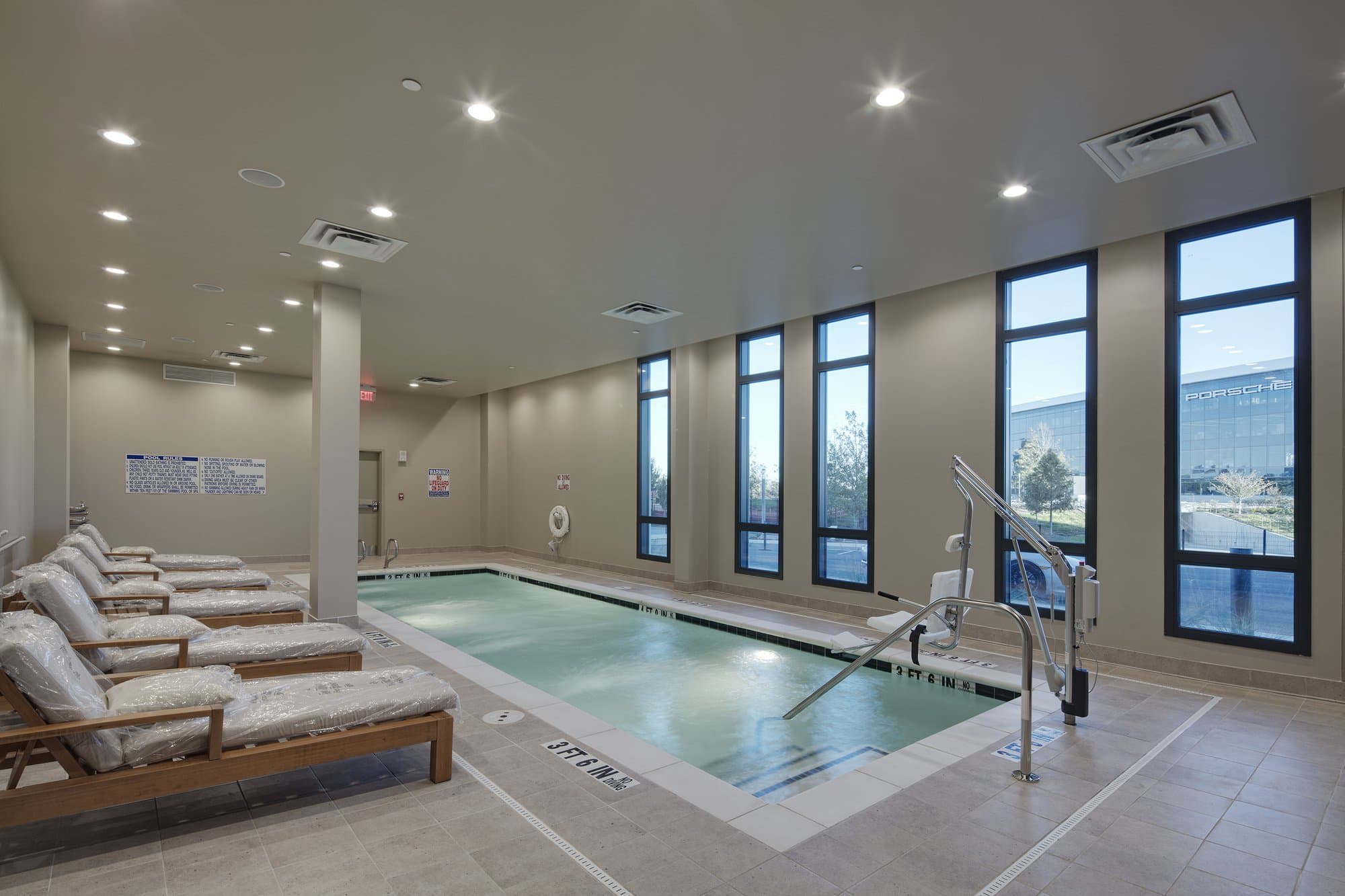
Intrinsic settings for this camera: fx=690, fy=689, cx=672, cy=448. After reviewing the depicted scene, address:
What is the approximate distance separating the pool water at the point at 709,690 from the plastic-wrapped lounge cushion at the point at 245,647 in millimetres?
1485

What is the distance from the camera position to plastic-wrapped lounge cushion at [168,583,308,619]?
5.12 m

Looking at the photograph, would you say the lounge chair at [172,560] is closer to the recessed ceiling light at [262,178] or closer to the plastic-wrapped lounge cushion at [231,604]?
the plastic-wrapped lounge cushion at [231,604]

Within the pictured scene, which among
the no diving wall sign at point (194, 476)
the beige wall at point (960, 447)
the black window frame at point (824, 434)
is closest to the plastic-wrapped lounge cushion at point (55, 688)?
the beige wall at point (960, 447)

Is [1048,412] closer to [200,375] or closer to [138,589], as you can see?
[138,589]

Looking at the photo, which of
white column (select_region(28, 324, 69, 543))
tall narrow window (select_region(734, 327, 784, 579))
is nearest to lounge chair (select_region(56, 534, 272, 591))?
white column (select_region(28, 324, 69, 543))

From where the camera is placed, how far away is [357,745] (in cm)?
276

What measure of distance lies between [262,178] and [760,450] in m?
5.65

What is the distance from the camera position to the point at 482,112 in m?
3.24

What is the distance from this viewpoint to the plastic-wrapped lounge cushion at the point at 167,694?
2.56 m

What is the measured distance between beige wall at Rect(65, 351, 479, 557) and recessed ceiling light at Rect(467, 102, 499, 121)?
854 cm

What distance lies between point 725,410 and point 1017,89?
224 inches

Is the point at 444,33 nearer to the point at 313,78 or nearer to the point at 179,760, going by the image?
the point at 313,78

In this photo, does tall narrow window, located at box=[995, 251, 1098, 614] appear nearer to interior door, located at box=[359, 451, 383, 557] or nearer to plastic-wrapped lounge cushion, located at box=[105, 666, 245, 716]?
plastic-wrapped lounge cushion, located at box=[105, 666, 245, 716]

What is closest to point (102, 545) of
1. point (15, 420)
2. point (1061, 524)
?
point (15, 420)
